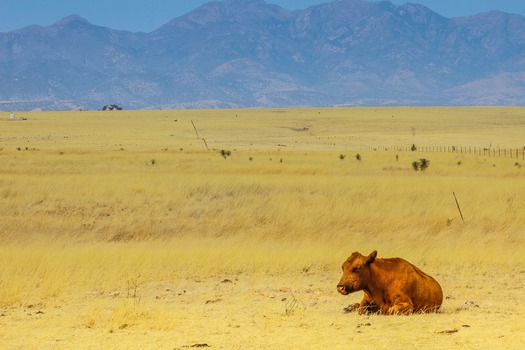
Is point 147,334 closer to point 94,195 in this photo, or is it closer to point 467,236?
point 467,236

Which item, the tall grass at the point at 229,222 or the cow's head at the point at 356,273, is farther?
the tall grass at the point at 229,222

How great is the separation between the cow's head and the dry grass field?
48 cm

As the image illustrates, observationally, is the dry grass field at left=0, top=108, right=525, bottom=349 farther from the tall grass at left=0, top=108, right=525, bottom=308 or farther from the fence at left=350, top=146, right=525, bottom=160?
the fence at left=350, top=146, right=525, bottom=160

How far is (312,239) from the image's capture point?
71.9 ft

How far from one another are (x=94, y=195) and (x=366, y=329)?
60.4 ft

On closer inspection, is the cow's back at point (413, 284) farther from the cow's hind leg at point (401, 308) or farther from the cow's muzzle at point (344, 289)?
the cow's muzzle at point (344, 289)

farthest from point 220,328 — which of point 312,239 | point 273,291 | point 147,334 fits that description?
point 312,239

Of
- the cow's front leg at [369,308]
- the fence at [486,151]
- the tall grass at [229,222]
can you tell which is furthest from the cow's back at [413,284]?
the fence at [486,151]

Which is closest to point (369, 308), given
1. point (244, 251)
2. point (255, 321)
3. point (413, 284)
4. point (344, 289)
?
point (413, 284)

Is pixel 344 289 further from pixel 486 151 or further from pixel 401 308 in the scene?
pixel 486 151

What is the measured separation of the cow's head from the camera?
10492 mm

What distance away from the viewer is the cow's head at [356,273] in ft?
34.4

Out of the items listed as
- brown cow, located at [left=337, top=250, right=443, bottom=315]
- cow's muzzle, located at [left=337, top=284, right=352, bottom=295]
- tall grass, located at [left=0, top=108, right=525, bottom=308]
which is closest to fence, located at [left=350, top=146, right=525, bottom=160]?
tall grass, located at [left=0, top=108, right=525, bottom=308]

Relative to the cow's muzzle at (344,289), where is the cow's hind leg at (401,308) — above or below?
below
